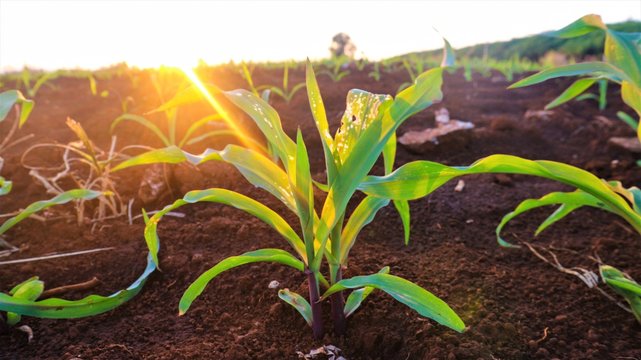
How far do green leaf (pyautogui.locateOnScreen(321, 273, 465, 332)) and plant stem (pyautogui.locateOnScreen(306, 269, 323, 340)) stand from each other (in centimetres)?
8

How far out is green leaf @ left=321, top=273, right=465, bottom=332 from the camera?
88 cm

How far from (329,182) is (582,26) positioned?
2.32 feet

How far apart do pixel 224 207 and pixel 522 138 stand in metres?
2.04

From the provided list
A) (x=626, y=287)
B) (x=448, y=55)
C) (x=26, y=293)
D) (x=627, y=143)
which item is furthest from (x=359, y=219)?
(x=627, y=143)

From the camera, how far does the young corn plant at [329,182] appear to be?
892mm

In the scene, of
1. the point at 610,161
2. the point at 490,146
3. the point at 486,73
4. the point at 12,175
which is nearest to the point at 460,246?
the point at 490,146

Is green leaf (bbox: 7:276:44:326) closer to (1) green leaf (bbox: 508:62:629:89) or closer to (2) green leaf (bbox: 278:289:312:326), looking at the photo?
(2) green leaf (bbox: 278:289:312:326)

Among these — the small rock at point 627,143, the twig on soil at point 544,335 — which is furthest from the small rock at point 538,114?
the twig on soil at point 544,335

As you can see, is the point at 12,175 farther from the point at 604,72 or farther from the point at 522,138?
the point at 522,138

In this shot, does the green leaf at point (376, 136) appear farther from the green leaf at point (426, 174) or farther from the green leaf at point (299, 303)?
the green leaf at point (299, 303)

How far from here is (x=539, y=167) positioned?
946mm

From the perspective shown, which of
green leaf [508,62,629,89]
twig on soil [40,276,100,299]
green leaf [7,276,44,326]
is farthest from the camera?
twig on soil [40,276,100,299]

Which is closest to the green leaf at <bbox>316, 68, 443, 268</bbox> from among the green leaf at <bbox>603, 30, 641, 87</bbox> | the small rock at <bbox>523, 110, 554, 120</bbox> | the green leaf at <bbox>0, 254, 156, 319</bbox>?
the green leaf at <bbox>603, 30, 641, 87</bbox>

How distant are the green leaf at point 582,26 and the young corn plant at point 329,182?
1.16 ft
